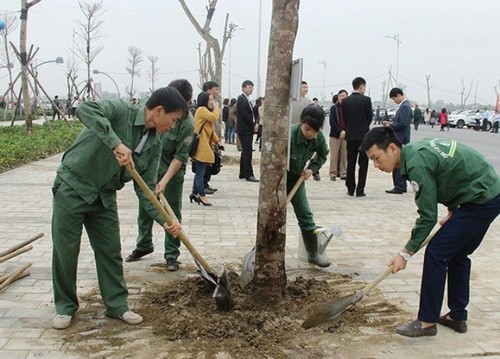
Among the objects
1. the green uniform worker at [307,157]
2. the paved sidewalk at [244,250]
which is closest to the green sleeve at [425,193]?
the paved sidewalk at [244,250]

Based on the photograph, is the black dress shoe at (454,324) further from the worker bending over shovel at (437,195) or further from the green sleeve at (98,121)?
the green sleeve at (98,121)

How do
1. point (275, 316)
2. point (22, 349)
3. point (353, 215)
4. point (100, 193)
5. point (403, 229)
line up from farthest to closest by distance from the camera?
point (353, 215) → point (403, 229) → point (275, 316) → point (100, 193) → point (22, 349)

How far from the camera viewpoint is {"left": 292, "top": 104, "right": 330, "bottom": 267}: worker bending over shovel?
425 centimetres

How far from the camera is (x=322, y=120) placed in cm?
420

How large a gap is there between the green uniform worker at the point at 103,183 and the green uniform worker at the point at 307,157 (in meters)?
1.29

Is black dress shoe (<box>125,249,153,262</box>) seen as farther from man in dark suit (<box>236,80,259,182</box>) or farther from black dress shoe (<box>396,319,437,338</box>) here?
man in dark suit (<box>236,80,259,182</box>)

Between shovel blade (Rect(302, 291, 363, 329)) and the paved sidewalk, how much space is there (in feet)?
0.82

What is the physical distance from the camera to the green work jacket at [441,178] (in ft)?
10.1

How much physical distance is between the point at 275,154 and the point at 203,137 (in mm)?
3627

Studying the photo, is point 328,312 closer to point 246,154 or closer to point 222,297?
point 222,297

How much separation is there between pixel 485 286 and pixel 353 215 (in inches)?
112

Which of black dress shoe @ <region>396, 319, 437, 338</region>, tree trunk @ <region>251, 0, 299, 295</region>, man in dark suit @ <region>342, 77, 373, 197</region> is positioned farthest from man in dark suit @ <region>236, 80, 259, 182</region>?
black dress shoe @ <region>396, 319, 437, 338</region>

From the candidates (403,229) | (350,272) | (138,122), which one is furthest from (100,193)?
(403,229)

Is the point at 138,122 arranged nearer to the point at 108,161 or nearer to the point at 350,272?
the point at 108,161
